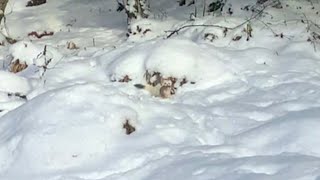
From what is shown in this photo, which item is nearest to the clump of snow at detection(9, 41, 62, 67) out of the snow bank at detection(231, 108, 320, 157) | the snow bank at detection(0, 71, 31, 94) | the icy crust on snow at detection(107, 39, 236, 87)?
the snow bank at detection(0, 71, 31, 94)

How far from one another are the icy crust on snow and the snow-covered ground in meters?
0.01

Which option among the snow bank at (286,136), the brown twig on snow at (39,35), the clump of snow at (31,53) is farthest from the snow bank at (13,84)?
the brown twig on snow at (39,35)

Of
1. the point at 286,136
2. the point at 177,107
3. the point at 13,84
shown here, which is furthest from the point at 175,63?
the point at 286,136

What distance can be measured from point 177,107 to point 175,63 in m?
0.79

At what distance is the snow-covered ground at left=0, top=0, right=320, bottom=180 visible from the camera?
14.0ft

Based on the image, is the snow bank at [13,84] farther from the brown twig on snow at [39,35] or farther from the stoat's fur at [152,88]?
the brown twig on snow at [39,35]

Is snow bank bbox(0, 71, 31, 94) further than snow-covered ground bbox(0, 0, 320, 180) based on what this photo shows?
Yes

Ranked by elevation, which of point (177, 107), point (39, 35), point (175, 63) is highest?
point (175, 63)

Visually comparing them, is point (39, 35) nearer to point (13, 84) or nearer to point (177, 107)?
point (13, 84)

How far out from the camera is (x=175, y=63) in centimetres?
596

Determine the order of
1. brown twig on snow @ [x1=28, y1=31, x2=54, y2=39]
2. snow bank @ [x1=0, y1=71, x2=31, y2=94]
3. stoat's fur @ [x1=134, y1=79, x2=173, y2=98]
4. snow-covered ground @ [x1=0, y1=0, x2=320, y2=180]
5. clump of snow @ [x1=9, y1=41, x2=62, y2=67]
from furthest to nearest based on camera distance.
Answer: brown twig on snow @ [x1=28, y1=31, x2=54, y2=39]
clump of snow @ [x1=9, y1=41, x2=62, y2=67]
snow bank @ [x1=0, y1=71, x2=31, y2=94]
stoat's fur @ [x1=134, y1=79, x2=173, y2=98]
snow-covered ground @ [x1=0, y1=0, x2=320, y2=180]

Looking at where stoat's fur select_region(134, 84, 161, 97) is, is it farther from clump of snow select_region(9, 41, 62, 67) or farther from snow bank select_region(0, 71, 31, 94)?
clump of snow select_region(9, 41, 62, 67)

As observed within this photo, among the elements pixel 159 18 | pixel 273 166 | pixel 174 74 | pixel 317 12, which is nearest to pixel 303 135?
pixel 273 166

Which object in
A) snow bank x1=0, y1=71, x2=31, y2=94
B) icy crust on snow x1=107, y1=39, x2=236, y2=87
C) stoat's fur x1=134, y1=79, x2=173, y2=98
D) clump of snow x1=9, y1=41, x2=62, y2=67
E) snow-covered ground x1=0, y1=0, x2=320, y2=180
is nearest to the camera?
snow-covered ground x1=0, y1=0, x2=320, y2=180
